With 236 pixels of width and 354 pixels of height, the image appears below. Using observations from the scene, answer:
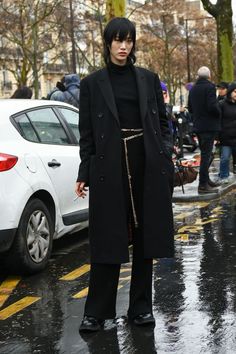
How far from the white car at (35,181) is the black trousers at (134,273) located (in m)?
1.50

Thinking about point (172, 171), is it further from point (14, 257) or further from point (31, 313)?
point (14, 257)

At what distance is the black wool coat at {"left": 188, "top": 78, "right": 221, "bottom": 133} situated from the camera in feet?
33.4

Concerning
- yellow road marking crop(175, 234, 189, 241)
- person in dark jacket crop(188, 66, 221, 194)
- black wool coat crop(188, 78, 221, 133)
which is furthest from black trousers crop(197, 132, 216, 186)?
yellow road marking crop(175, 234, 189, 241)

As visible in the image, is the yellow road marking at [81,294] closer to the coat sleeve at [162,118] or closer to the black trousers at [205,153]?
the coat sleeve at [162,118]

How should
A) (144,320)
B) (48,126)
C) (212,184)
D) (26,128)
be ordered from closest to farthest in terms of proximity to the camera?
1. (144,320)
2. (26,128)
3. (48,126)
4. (212,184)

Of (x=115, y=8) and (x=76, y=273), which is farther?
(x=115, y=8)

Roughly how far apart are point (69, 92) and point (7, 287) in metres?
5.95

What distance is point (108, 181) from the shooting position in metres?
3.97

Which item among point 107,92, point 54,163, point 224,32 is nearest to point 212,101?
point 54,163

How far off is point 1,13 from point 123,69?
2880 cm

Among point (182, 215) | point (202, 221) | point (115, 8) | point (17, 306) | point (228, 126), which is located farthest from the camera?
point (115, 8)

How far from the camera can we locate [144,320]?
4180 millimetres

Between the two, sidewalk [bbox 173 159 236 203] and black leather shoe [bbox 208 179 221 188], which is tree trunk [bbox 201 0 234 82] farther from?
black leather shoe [bbox 208 179 221 188]

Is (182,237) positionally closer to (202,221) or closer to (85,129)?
(202,221)
